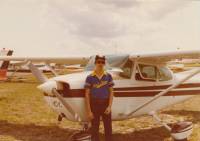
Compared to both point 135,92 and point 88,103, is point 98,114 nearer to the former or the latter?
point 88,103

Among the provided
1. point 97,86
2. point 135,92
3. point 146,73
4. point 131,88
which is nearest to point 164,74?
point 146,73

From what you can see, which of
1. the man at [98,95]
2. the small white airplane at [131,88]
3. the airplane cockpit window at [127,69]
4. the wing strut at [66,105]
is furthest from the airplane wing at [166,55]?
the wing strut at [66,105]

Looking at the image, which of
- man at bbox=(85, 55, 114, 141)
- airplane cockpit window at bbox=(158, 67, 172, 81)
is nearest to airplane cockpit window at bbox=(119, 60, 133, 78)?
airplane cockpit window at bbox=(158, 67, 172, 81)

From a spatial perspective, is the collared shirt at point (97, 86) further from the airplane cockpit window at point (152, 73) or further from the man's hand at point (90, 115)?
the airplane cockpit window at point (152, 73)

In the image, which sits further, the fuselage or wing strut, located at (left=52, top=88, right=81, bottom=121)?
the fuselage

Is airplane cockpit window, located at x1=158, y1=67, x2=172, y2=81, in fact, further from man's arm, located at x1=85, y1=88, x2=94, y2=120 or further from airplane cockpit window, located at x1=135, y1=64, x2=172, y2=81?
man's arm, located at x1=85, y1=88, x2=94, y2=120

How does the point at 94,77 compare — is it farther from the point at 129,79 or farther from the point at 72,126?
the point at 72,126
